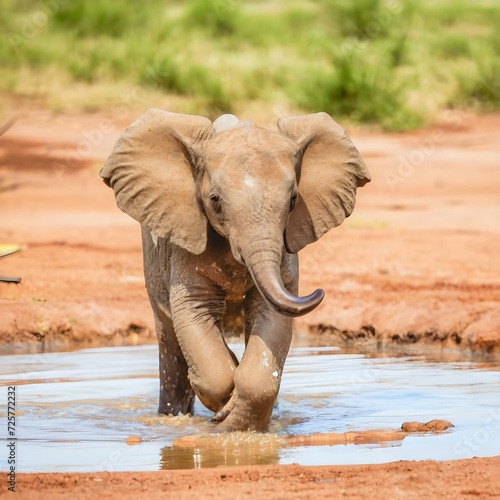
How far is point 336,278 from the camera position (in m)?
12.7

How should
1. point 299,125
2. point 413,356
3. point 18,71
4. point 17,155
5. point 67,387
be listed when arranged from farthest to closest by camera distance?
point 18,71 → point 17,155 → point 413,356 → point 67,387 → point 299,125

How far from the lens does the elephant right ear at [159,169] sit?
7.33m

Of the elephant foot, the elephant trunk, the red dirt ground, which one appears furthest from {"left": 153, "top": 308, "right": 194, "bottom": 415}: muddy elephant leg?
the red dirt ground

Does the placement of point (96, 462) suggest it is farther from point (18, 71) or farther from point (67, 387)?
point (18, 71)

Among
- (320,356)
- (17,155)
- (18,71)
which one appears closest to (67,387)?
(320,356)

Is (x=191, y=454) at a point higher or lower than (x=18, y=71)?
lower

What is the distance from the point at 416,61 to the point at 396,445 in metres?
21.3

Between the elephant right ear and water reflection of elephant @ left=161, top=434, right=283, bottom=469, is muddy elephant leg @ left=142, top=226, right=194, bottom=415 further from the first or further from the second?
water reflection of elephant @ left=161, top=434, right=283, bottom=469

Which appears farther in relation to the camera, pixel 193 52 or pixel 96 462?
pixel 193 52

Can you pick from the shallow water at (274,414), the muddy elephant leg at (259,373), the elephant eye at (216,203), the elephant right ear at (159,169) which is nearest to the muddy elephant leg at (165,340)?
the shallow water at (274,414)

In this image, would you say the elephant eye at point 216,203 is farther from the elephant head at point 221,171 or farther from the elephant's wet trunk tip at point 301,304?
the elephant's wet trunk tip at point 301,304

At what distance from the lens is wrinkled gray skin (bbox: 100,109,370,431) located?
22.9 feet

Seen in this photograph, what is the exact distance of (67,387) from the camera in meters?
9.23

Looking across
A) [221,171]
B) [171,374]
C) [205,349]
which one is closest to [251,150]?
[221,171]
